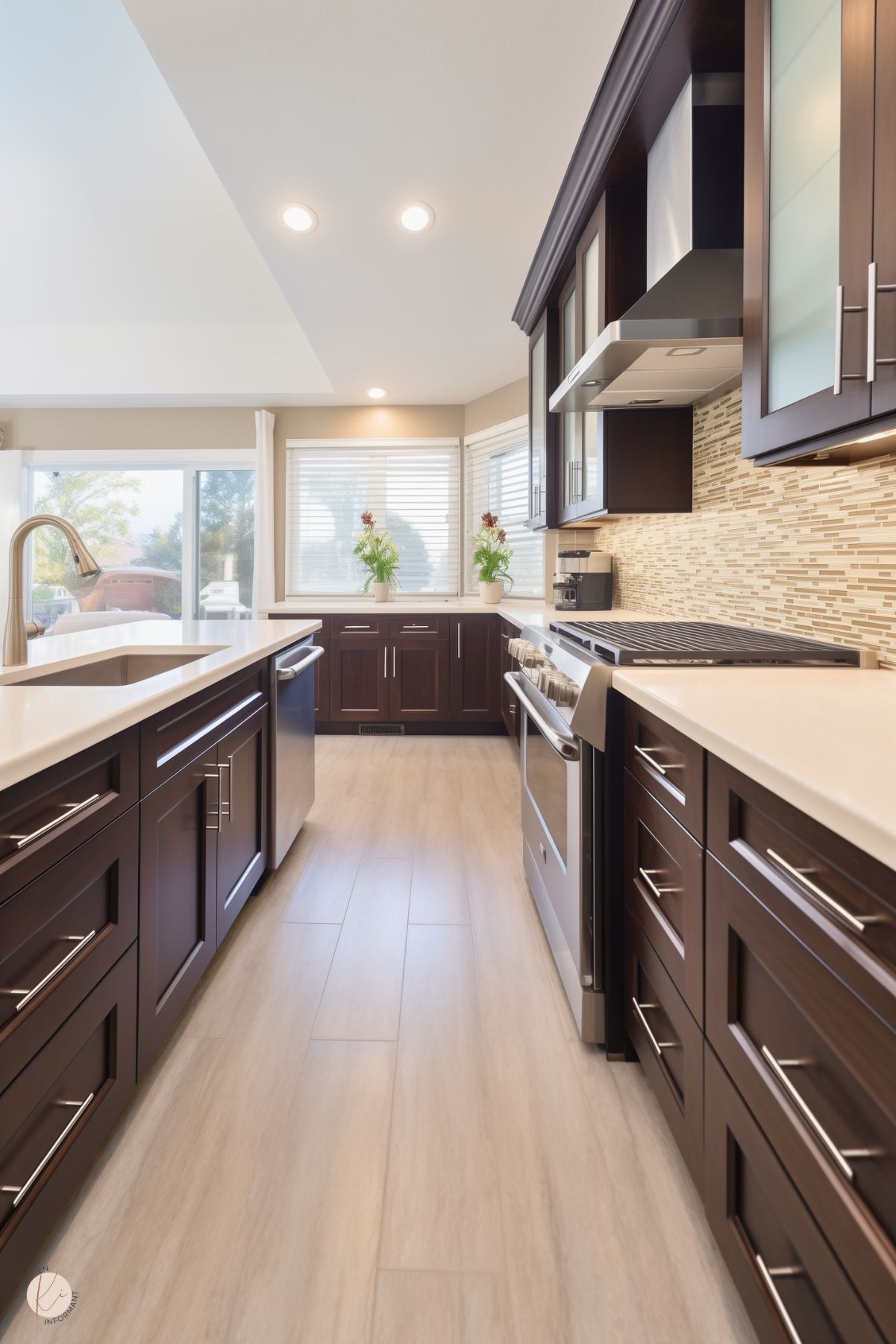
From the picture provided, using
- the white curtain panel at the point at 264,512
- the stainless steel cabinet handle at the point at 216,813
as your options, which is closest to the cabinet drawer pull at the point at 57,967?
the stainless steel cabinet handle at the point at 216,813

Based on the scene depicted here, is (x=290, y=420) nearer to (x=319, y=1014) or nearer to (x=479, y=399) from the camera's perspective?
(x=479, y=399)

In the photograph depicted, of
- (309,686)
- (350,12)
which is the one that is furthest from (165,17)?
(309,686)

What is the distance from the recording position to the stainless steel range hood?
67.2 inches

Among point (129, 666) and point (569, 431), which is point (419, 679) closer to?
point (569, 431)

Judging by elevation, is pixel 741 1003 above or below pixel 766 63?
below

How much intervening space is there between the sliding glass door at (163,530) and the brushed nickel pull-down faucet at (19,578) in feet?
13.8

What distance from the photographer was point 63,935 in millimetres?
1011

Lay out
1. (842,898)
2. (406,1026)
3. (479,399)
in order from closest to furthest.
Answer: (842,898) → (406,1026) → (479,399)

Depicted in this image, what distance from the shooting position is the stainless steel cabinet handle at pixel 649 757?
1.22 metres

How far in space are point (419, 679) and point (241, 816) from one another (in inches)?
116

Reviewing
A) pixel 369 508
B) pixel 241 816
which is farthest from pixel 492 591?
pixel 241 816

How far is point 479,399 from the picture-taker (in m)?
5.44

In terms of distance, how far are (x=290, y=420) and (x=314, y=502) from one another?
69 cm

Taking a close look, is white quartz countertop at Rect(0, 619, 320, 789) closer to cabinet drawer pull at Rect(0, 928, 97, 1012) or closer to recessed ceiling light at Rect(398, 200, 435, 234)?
cabinet drawer pull at Rect(0, 928, 97, 1012)
